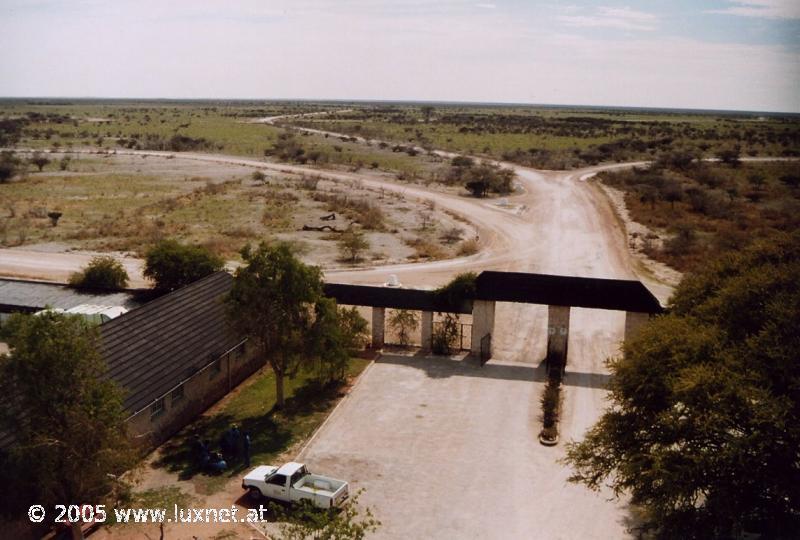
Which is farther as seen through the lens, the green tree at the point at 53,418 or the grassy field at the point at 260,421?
the grassy field at the point at 260,421

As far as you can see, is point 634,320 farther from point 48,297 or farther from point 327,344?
point 48,297

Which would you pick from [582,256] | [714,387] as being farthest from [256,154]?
[714,387]

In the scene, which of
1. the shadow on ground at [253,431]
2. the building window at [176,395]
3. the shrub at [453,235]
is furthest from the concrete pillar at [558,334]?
the shrub at [453,235]

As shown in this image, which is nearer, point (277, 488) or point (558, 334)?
point (277, 488)

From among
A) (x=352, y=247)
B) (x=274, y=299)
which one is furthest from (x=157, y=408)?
(x=352, y=247)

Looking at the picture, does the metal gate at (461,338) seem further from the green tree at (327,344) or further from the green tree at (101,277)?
the green tree at (101,277)
